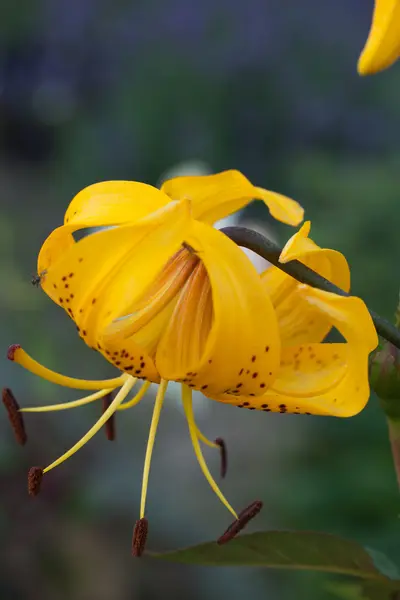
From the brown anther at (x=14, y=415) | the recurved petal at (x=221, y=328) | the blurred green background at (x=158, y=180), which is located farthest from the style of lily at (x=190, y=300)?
the blurred green background at (x=158, y=180)

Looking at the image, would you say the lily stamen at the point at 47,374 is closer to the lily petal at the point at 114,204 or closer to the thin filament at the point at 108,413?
the thin filament at the point at 108,413

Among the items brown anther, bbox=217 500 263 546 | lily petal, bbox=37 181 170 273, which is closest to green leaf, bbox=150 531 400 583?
brown anther, bbox=217 500 263 546

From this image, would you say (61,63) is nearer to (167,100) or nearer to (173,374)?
(167,100)

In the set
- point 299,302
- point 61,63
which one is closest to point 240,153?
point 61,63

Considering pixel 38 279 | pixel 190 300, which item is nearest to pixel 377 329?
pixel 190 300

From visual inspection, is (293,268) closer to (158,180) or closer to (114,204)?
(114,204)

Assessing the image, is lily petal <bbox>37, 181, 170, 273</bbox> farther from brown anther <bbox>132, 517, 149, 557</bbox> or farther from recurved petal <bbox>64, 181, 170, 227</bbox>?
brown anther <bbox>132, 517, 149, 557</bbox>

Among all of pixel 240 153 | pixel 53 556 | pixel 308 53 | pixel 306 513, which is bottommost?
pixel 53 556
